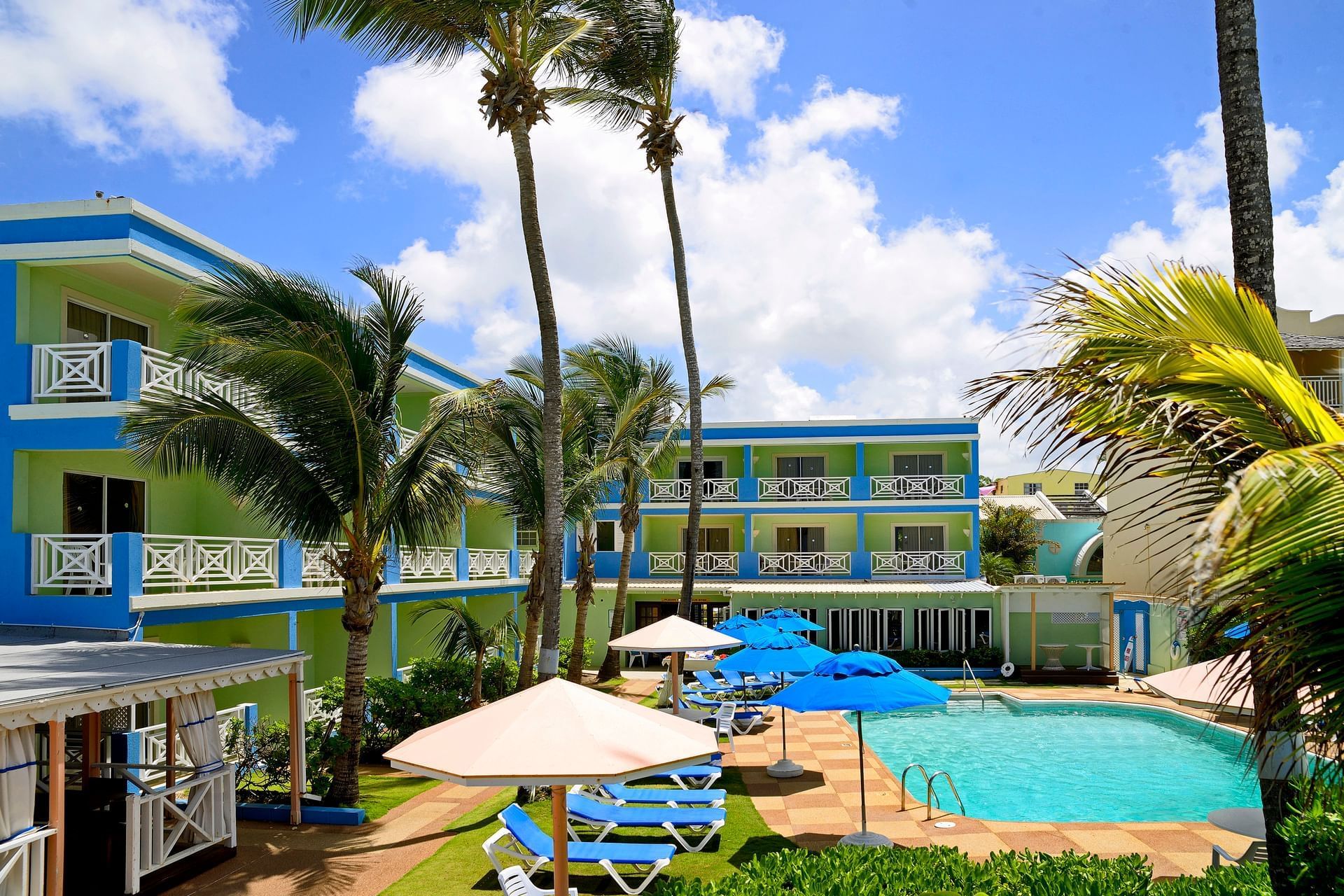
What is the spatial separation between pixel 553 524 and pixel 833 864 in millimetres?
7076

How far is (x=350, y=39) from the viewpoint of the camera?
42.1 feet

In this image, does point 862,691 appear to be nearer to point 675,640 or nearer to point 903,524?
point 675,640

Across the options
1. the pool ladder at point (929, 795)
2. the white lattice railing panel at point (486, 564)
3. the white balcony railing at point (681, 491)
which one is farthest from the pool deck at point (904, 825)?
the white balcony railing at point (681, 491)

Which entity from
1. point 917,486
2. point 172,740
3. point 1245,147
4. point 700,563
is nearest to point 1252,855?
point 1245,147

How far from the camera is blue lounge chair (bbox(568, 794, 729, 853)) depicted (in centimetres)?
1100

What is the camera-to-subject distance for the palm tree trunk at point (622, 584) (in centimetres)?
2436

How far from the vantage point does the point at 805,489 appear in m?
32.3

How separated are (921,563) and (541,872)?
2320 centimetres

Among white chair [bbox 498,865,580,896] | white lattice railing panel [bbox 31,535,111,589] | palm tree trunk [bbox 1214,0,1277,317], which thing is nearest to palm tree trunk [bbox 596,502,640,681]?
white lattice railing panel [bbox 31,535,111,589]

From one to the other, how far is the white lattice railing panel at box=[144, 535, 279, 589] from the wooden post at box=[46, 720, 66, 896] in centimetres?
531

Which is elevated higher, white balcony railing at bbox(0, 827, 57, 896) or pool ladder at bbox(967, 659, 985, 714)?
white balcony railing at bbox(0, 827, 57, 896)

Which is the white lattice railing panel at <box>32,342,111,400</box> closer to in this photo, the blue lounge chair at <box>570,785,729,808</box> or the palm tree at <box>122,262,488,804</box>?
the palm tree at <box>122,262,488,804</box>

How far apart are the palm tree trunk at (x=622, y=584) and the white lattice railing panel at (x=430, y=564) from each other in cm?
426

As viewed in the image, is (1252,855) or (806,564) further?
(806,564)
